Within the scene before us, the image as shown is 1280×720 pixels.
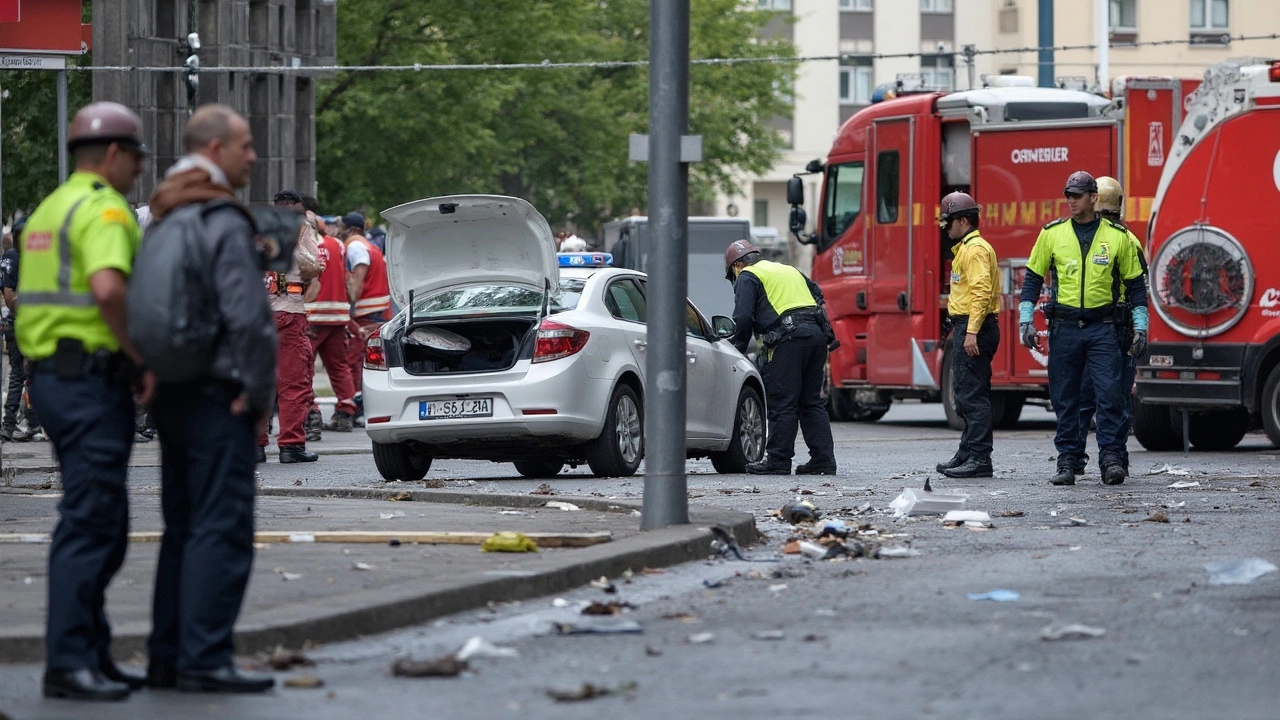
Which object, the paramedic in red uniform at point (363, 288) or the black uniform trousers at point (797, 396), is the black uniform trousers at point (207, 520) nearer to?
the black uniform trousers at point (797, 396)

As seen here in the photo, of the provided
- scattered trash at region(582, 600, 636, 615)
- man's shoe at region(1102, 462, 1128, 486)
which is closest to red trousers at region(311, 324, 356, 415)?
man's shoe at region(1102, 462, 1128, 486)

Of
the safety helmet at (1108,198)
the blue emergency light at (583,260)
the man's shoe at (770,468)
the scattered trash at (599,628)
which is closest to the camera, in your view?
the scattered trash at (599,628)

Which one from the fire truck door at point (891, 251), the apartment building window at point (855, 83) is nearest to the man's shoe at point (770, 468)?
the fire truck door at point (891, 251)

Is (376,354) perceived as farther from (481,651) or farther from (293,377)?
(481,651)

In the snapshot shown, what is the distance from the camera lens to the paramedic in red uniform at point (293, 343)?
1562 centimetres

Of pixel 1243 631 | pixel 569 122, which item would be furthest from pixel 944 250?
pixel 569 122

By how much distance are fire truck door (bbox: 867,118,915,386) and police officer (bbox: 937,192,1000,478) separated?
722 centimetres

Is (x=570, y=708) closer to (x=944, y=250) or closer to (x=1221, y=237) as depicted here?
(x=1221, y=237)

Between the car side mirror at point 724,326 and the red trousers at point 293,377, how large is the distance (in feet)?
9.45

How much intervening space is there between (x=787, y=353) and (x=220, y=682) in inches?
374

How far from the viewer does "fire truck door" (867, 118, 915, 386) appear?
21.9 m

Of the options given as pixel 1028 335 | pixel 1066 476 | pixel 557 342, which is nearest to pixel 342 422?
pixel 557 342

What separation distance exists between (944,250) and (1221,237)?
16.0ft

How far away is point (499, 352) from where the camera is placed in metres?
14.5
